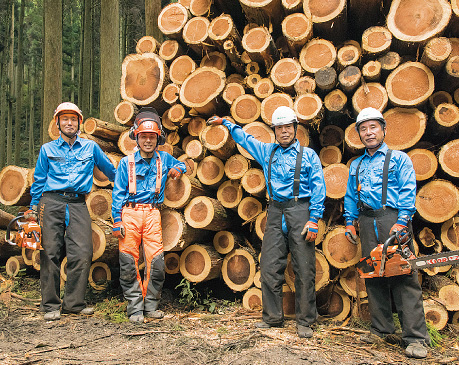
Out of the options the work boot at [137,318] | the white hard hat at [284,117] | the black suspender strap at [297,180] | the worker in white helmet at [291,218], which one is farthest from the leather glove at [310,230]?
the work boot at [137,318]

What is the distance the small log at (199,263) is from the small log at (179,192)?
25.2 inches

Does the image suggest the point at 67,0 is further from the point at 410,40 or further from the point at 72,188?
the point at 410,40

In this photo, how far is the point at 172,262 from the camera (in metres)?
4.68

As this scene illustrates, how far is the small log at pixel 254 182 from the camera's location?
4340 millimetres

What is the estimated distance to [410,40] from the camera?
155 inches

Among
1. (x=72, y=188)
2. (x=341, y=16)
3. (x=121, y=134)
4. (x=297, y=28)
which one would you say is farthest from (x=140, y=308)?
(x=341, y=16)

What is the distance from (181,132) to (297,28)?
222 cm

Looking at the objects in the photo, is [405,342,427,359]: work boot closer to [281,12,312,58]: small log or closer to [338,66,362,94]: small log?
[338,66,362,94]: small log

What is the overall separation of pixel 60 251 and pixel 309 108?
11.4 feet

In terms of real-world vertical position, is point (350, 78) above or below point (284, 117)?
above

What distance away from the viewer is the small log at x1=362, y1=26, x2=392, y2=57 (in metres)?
4.05

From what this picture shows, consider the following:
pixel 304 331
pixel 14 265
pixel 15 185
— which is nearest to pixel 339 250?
pixel 304 331

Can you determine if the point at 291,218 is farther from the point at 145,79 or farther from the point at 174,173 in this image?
the point at 145,79

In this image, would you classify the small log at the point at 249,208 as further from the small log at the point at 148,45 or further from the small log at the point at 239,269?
the small log at the point at 148,45
